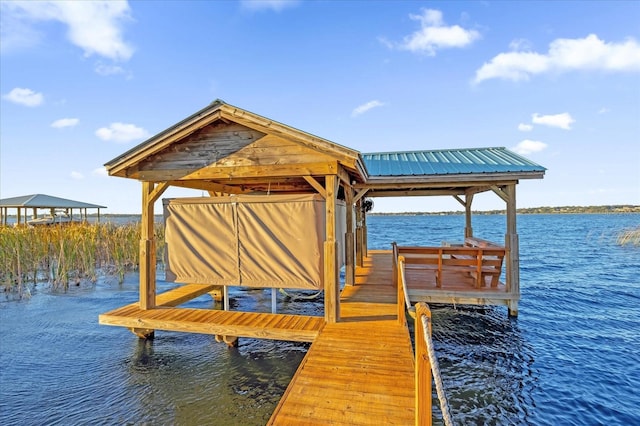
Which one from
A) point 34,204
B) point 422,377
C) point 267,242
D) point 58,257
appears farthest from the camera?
point 34,204

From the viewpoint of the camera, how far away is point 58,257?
14133 millimetres

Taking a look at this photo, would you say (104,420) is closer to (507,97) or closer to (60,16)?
(60,16)

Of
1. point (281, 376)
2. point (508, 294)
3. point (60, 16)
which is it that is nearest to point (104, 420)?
point (281, 376)

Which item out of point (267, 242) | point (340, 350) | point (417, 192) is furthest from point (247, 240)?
point (417, 192)

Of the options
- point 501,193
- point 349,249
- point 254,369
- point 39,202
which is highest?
point 39,202

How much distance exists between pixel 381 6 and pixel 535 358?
11.1m

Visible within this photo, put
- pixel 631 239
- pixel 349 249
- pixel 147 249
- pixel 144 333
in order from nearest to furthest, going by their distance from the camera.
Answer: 1. pixel 147 249
2. pixel 144 333
3. pixel 349 249
4. pixel 631 239

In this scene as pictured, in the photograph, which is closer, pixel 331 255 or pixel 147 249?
pixel 331 255

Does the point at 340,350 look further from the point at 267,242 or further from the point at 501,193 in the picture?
the point at 501,193

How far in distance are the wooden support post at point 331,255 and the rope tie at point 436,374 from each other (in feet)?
11.1

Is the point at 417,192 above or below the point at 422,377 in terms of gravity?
above

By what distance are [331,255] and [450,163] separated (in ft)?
18.9

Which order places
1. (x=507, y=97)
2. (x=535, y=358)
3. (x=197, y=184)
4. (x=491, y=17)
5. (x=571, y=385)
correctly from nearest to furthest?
(x=571, y=385), (x=535, y=358), (x=197, y=184), (x=491, y=17), (x=507, y=97)

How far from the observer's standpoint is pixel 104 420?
4453 mm
